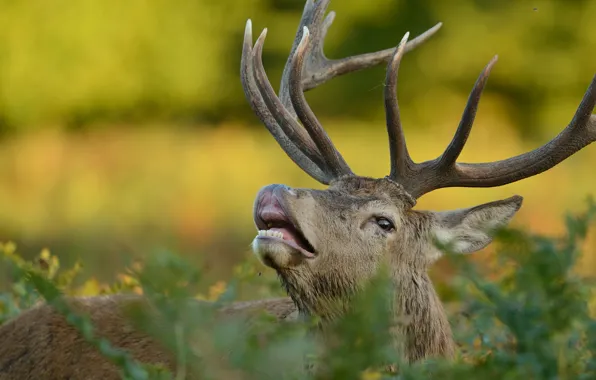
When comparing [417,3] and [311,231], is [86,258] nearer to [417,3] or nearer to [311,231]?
[311,231]

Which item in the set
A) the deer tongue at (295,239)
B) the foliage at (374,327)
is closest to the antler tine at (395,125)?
the deer tongue at (295,239)

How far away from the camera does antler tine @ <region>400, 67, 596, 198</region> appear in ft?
16.9

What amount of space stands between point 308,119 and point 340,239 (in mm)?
691

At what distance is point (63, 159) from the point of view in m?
26.0

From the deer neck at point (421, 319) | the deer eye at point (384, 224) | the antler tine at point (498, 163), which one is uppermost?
the antler tine at point (498, 163)

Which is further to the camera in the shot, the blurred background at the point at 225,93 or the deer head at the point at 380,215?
the blurred background at the point at 225,93

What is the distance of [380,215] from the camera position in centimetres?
507

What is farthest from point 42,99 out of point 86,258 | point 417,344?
point 417,344

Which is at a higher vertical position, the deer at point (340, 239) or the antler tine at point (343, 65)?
the antler tine at point (343, 65)

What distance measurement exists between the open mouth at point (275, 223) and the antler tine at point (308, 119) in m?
0.81

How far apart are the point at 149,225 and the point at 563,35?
18.1m

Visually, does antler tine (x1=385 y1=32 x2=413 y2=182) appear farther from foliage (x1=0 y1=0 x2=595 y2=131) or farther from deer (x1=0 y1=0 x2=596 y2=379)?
foliage (x1=0 y1=0 x2=595 y2=131)

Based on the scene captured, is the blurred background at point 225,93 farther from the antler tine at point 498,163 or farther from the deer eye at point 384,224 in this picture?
the deer eye at point 384,224

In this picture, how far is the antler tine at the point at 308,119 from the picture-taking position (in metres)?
5.34
